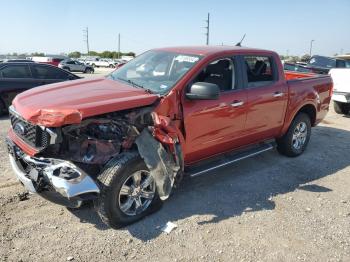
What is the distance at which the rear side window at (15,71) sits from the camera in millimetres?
9156

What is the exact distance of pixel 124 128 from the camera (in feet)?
12.5

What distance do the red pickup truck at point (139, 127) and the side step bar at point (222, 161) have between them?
16 millimetres

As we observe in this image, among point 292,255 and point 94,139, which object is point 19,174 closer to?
point 94,139

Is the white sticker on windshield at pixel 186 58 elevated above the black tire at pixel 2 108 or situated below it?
above

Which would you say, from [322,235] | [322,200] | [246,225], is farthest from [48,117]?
[322,200]

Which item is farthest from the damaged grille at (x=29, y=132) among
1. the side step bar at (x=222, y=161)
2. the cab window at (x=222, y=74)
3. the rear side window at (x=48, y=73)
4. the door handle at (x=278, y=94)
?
the rear side window at (x=48, y=73)

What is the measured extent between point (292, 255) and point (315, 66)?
15.2 metres

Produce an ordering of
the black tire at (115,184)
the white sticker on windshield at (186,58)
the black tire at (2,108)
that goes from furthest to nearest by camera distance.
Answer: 1. the black tire at (2,108)
2. the white sticker on windshield at (186,58)
3. the black tire at (115,184)

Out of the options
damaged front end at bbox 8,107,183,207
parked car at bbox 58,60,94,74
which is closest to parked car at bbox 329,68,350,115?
damaged front end at bbox 8,107,183,207

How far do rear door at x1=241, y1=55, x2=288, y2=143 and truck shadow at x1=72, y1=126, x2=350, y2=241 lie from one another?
0.58 metres

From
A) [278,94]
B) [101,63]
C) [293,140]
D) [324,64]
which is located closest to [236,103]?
[278,94]

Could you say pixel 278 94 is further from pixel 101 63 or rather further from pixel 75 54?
pixel 75 54

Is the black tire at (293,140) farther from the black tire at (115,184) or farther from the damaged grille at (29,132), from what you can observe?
the damaged grille at (29,132)

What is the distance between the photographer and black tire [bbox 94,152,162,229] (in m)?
3.55
